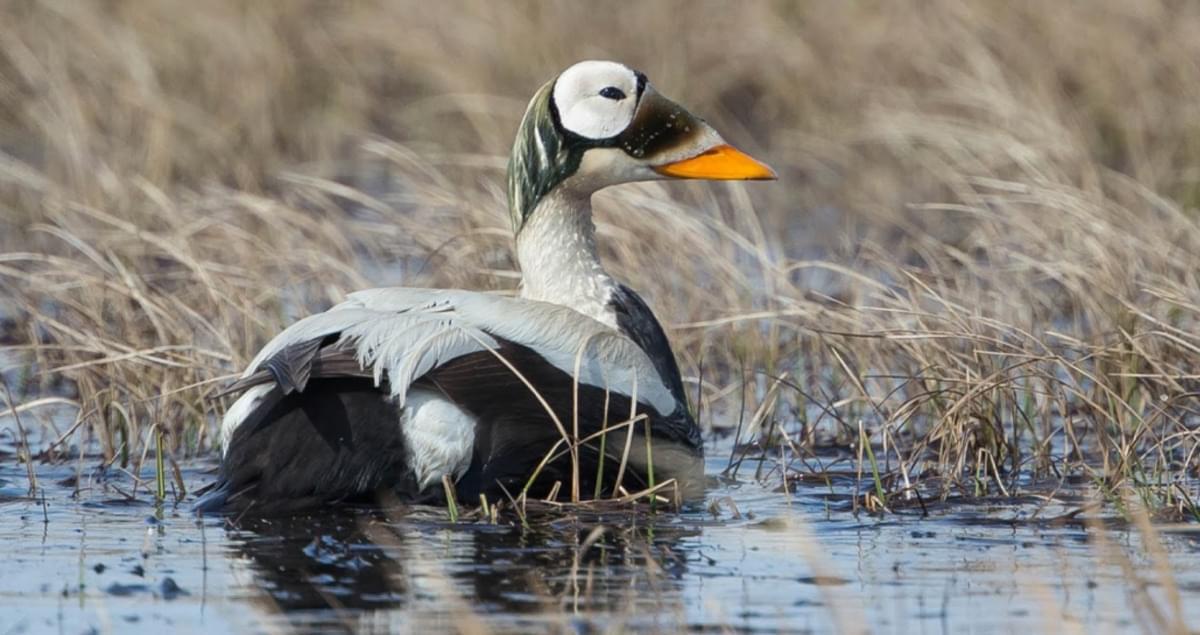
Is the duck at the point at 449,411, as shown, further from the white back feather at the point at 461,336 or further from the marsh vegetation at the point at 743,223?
the marsh vegetation at the point at 743,223

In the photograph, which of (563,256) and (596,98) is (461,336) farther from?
(596,98)

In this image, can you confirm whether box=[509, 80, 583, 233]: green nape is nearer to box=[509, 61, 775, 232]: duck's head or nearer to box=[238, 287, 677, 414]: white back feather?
box=[509, 61, 775, 232]: duck's head

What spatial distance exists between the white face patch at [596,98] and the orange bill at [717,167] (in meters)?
0.18

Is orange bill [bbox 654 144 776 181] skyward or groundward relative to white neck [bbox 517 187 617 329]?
skyward

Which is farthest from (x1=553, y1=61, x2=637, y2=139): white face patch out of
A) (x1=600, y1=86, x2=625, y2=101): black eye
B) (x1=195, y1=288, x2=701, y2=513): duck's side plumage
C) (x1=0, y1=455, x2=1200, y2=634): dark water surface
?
(x1=0, y1=455, x2=1200, y2=634): dark water surface

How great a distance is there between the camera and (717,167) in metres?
5.53

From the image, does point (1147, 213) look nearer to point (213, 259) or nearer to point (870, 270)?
point (870, 270)

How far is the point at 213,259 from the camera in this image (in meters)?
7.43

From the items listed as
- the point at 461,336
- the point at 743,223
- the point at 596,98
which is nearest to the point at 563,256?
the point at 596,98

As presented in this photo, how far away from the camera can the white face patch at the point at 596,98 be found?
214 inches

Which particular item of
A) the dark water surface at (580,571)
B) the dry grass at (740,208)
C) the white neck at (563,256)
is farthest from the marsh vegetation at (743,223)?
the white neck at (563,256)

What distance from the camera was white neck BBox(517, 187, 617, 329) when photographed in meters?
5.46

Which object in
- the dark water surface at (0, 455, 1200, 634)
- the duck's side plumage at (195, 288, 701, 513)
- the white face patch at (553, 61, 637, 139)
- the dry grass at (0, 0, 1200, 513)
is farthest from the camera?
the dry grass at (0, 0, 1200, 513)

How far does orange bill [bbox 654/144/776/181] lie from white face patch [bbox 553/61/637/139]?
181mm
